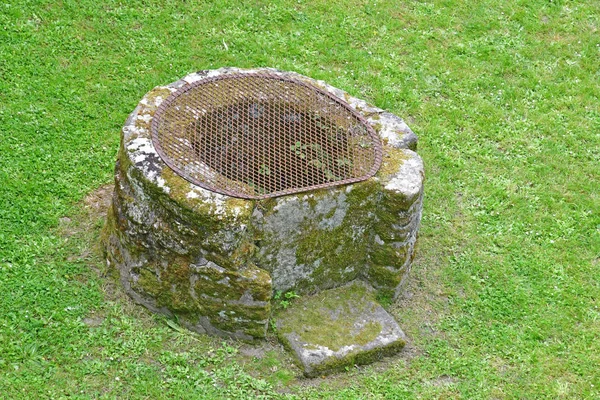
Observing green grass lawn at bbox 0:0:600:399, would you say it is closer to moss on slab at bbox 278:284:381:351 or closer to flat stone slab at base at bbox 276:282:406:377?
flat stone slab at base at bbox 276:282:406:377

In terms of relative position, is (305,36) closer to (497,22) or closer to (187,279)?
(497,22)

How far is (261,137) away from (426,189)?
2.12 meters

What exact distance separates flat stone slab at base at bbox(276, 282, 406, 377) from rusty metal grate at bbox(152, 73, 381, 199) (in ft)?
3.45

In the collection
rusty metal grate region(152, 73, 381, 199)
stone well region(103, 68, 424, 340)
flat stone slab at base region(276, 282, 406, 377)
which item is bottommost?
flat stone slab at base region(276, 282, 406, 377)

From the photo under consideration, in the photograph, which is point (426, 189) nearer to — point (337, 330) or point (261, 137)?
point (261, 137)

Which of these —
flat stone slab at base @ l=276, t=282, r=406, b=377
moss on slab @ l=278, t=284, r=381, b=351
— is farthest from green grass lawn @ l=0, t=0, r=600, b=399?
moss on slab @ l=278, t=284, r=381, b=351

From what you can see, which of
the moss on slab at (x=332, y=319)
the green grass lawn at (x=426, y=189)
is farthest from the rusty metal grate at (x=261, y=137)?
the green grass lawn at (x=426, y=189)

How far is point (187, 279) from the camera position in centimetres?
670

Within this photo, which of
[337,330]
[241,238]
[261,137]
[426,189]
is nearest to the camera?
[241,238]

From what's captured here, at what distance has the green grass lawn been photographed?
6645mm

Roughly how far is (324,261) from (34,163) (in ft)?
10.2

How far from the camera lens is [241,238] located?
6.48 m

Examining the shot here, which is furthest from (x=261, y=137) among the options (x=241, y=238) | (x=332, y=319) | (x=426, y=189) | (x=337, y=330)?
(x=426, y=189)

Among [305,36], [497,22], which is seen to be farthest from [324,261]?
[497,22]
